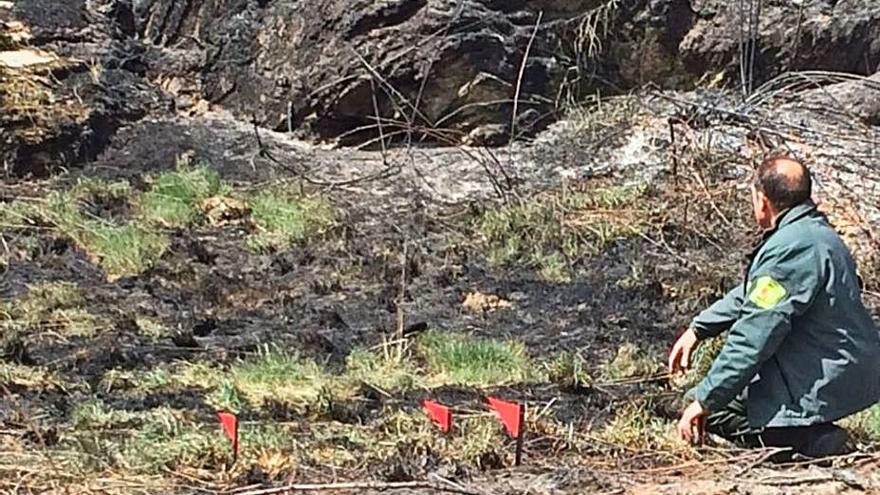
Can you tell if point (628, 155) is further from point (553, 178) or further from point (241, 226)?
point (241, 226)

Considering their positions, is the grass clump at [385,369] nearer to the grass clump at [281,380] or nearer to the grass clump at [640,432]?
the grass clump at [281,380]

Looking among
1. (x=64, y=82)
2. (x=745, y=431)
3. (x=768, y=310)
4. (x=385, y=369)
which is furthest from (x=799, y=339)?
(x=64, y=82)

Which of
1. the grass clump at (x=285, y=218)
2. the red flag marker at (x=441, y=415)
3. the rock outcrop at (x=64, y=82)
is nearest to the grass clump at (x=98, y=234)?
the grass clump at (x=285, y=218)

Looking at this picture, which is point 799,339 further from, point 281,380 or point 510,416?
point 281,380

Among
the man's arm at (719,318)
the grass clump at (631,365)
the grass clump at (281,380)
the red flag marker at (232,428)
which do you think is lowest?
the grass clump at (281,380)

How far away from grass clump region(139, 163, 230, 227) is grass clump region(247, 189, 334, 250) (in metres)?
0.34

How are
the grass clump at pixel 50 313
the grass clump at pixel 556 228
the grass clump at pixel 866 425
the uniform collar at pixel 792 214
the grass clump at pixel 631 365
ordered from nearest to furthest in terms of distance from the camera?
the uniform collar at pixel 792 214 → the grass clump at pixel 866 425 → the grass clump at pixel 631 365 → the grass clump at pixel 50 313 → the grass clump at pixel 556 228

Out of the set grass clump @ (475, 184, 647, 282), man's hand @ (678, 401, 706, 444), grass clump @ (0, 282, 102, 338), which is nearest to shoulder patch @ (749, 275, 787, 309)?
man's hand @ (678, 401, 706, 444)

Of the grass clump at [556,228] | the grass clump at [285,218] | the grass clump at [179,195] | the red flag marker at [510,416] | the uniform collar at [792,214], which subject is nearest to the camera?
the uniform collar at [792,214]

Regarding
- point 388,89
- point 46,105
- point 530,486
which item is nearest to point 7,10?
point 46,105

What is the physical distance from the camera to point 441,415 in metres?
4.95

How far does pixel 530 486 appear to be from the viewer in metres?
4.46

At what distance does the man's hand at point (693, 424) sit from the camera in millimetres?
4578

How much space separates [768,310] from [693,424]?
578mm
